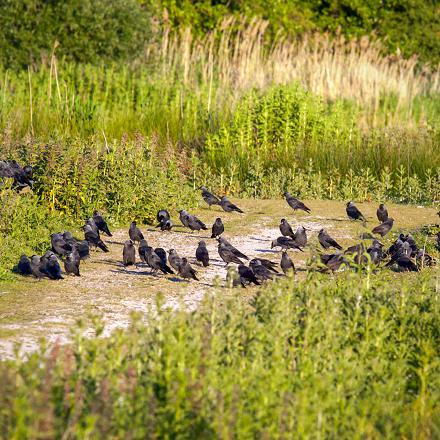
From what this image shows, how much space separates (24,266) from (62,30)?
12.2 meters

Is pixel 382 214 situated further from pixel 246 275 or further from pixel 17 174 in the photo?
A: pixel 17 174

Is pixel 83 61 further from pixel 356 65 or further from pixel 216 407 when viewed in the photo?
pixel 216 407

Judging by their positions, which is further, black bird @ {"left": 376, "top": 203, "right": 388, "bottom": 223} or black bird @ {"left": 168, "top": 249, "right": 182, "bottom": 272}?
black bird @ {"left": 376, "top": 203, "right": 388, "bottom": 223}

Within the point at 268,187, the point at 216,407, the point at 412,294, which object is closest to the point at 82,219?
the point at 268,187

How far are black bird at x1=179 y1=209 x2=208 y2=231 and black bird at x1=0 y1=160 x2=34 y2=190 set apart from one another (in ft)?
5.84

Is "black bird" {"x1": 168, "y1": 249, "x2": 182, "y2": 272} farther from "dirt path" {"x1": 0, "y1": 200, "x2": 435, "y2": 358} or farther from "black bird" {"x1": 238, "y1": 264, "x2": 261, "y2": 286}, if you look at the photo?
"black bird" {"x1": 238, "y1": 264, "x2": 261, "y2": 286}

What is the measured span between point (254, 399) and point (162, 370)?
0.52 meters

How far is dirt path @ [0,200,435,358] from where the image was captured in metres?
7.32

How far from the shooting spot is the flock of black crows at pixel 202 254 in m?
8.80

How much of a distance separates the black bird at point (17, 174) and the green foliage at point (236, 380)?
5015 mm

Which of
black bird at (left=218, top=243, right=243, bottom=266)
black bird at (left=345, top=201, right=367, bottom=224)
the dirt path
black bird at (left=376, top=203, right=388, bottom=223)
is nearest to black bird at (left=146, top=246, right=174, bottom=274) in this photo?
the dirt path

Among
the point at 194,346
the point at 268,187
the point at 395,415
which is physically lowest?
the point at 268,187

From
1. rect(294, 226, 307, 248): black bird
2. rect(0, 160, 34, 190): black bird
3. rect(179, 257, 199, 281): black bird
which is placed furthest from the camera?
rect(0, 160, 34, 190): black bird

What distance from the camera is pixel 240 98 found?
56.3 ft
